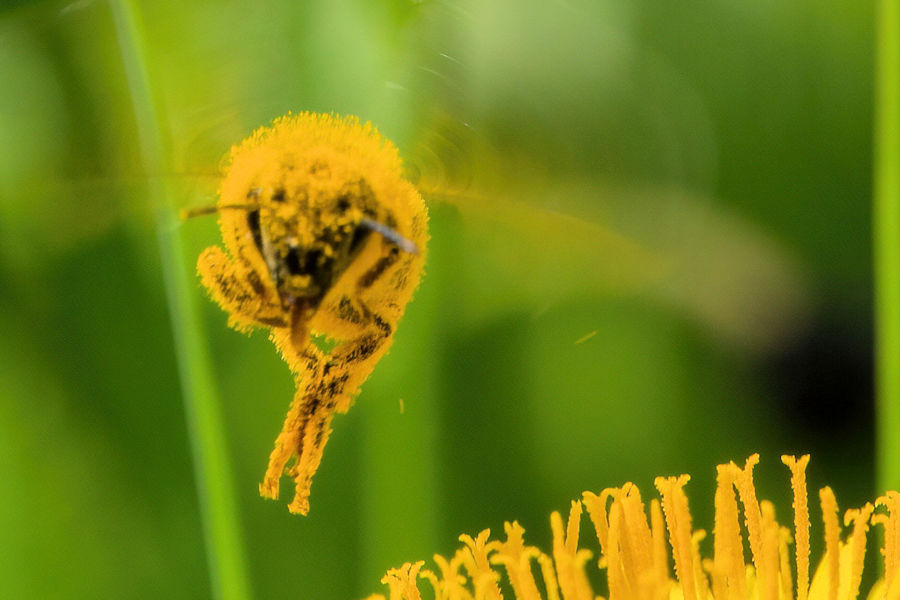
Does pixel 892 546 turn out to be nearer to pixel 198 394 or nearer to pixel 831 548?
pixel 831 548

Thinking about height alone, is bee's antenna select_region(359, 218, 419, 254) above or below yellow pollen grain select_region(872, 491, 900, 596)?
above

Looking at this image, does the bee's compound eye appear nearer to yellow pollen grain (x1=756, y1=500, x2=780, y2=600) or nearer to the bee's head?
the bee's head

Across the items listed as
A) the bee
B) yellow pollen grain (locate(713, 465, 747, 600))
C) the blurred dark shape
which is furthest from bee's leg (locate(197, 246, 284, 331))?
the blurred dark shape

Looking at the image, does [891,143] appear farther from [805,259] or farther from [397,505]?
[397,505]

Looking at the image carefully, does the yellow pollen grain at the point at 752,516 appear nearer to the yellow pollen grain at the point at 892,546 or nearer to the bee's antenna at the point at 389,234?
the yellow pollen grain at the point at 892,546

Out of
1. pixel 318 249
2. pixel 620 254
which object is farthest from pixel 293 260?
pixel 620 254

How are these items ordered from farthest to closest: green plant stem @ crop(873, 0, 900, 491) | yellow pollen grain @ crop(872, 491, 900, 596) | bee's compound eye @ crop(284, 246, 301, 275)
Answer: green plant stem @ crop(873, 0, 900, 491) < yellow pollen grain @ crop(872, 491, 900, 596) < bee's compound eye @ crop(284, 246, 301, 275)

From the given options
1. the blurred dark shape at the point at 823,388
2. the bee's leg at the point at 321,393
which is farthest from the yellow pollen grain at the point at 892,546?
the bee's leg at the point at 321,393

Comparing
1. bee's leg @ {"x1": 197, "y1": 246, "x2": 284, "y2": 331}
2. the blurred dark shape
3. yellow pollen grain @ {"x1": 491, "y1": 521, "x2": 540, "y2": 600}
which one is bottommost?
yellow pollen grain @ {"x1": 491, "y1": 521, "x2": 540, "y2": 600}
